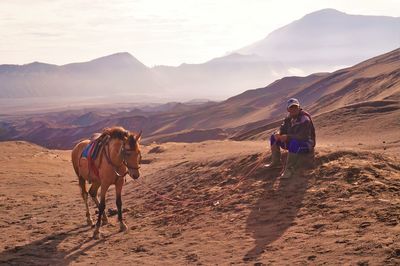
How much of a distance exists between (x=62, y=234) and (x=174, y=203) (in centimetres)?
263

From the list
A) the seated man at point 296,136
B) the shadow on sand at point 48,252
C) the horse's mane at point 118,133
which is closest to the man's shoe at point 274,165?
the seated man at point 296,136

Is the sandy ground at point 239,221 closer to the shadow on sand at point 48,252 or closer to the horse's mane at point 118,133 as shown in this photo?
the shadow on sand at point 48,252

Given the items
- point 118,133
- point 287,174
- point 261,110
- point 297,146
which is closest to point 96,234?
point 118,133

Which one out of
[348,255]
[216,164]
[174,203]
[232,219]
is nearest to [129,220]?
[174,203]

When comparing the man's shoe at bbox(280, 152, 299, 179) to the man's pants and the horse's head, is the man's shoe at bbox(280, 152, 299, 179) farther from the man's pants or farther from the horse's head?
the horse's head

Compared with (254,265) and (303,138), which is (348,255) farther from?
(303,138)

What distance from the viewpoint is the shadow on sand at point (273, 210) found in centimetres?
679

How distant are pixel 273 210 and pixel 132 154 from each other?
9.40ft

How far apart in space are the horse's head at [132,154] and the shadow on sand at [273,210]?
7.66 feet

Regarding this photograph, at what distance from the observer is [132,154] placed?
8297 mm

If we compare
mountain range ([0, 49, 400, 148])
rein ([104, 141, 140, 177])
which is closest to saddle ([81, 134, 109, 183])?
rein ([104, 141, 140, 177])

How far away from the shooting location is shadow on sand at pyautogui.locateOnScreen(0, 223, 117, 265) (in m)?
7.35

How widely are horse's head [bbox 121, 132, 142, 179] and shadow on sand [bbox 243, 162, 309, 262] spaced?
2334 millimetres

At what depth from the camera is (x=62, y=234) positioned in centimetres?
896
